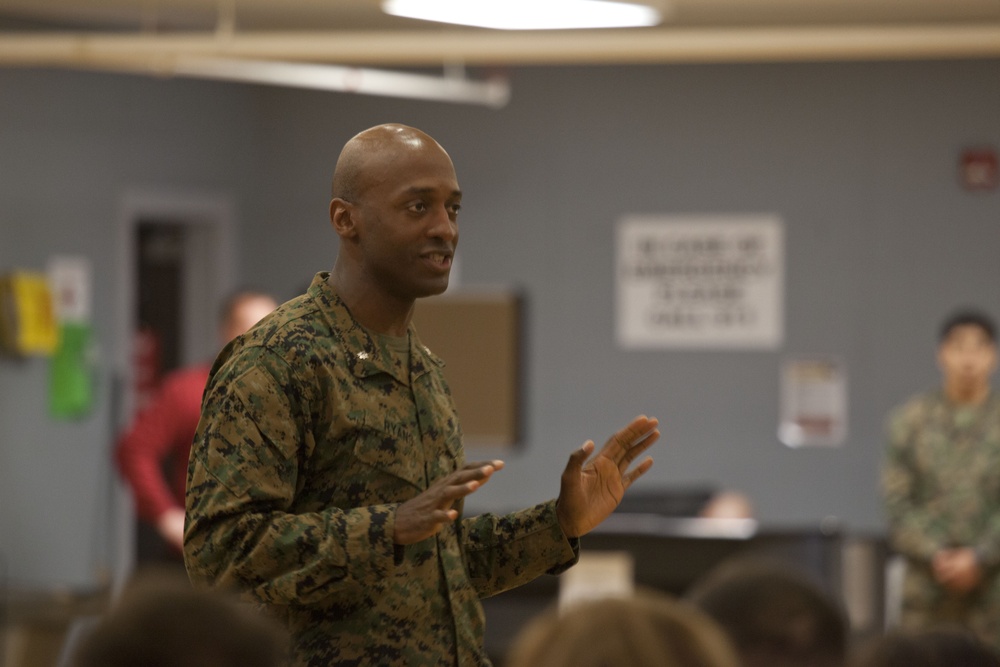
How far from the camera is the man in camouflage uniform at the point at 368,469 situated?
70.1 inches

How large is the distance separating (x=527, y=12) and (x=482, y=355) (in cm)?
352

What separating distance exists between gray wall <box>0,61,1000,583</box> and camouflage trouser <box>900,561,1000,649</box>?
150cm

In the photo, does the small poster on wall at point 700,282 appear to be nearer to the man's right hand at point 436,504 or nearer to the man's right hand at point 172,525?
the man's right hand at point 172,525

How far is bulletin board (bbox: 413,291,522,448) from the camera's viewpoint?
7.45 meters

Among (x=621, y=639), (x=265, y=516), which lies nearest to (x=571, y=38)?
(x=265, y=516)

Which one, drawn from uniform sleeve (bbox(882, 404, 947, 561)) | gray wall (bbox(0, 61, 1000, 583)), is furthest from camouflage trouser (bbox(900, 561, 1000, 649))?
gray wall (bbox(0, 61, 1000, 583))

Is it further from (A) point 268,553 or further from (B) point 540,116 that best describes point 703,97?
(A) point 268,553

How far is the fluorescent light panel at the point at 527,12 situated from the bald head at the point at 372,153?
2.00m

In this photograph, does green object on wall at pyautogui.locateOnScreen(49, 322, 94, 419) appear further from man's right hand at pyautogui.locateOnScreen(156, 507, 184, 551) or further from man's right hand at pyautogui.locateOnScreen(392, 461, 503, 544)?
man's right hand at pyautogui.locateOnScreen(392, 461, 503, 544)

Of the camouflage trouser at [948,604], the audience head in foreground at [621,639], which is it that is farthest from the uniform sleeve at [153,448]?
the audience head in foreground at [621,639]

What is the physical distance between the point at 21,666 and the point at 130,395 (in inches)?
149

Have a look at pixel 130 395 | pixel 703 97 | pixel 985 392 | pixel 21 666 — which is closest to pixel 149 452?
pixel 21 666

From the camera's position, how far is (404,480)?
1.94 metres

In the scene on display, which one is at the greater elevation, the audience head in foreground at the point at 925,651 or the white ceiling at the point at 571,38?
the white ceiling at the point at 571,38
